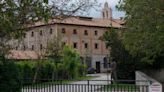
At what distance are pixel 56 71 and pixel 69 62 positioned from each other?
436 centimetres

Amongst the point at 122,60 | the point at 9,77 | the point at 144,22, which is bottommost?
the point at 122,60

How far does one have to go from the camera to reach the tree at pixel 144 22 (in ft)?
58.2

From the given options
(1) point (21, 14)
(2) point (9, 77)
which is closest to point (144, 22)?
(2) point (9, 77)

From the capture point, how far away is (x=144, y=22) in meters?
18.4

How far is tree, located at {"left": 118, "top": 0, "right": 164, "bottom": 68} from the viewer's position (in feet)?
58.2

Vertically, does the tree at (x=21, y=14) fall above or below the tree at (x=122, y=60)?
above

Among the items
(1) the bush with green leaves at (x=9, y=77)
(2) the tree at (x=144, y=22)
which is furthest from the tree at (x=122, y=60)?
(1) the bush with green leaves at (x=9, y=77)

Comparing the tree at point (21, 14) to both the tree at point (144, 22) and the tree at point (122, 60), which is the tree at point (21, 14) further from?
the tree at point (122, 60)

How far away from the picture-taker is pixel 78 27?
94312 millimetres

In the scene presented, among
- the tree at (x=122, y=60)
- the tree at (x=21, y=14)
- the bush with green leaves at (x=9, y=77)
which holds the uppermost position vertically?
the tree at (x=21, y=14)

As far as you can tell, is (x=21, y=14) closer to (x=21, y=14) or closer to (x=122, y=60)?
(x=21, y=14)

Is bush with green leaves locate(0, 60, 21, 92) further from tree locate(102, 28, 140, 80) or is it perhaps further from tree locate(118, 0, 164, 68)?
tree locate(102, 28, 140, 80)

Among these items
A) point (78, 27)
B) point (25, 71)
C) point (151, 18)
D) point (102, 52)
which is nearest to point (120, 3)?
point (151, 18)

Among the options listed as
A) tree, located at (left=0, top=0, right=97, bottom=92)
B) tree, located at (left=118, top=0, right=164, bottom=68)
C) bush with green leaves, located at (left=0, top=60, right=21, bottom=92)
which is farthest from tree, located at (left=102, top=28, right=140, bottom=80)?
tree, located at (left=0, top=0, right=97, bottom=92)
